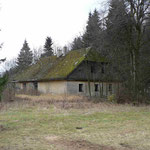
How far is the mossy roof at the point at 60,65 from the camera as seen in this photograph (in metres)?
30.3

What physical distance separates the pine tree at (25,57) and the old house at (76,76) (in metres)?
29.5

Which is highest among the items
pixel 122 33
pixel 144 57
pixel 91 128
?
pixel 122 33

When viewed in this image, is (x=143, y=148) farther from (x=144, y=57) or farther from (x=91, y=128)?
(x=144, y=57)

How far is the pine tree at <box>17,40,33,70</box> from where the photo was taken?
6412 cm

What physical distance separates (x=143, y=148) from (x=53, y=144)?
2.70 metres

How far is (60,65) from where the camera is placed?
33.3m

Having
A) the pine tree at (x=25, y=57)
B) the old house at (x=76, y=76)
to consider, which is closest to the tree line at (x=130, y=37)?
the old house at (x=76, y=76)

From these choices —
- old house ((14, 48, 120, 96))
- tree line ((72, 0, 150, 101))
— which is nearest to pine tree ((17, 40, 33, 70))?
old house ((14, 48, 120, 96))

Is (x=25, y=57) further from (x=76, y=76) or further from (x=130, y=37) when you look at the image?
(x=130, y=37)

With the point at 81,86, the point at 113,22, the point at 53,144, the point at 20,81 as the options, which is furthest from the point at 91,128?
the point at 20,81

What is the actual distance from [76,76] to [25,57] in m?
38.2

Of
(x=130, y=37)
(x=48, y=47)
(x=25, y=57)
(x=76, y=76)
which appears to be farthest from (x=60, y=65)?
(x=25, y=57)

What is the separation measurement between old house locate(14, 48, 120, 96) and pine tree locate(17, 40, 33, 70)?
29.5 m

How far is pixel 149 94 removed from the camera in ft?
69.0
